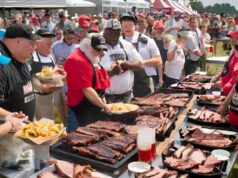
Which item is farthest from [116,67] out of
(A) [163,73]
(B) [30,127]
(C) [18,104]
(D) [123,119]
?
(A) [163,73]

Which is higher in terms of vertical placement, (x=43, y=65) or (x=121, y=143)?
(x=43, y=65)

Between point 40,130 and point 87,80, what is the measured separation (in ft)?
3.95

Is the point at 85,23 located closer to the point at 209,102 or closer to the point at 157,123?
the point at 209,102

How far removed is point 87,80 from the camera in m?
3.31

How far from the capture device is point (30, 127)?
2.22 meters

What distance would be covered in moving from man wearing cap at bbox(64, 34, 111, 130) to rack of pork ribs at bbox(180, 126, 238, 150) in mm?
847

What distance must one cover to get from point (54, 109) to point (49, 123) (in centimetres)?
236

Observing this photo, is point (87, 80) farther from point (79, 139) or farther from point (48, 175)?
point (48, 175)

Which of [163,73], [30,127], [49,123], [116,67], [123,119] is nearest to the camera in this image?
[30,127]

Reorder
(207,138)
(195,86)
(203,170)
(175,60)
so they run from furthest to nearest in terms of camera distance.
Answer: (175,60), (195,86), (207,138), (203,170)

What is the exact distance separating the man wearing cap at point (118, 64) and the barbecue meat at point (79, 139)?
57.5 inches

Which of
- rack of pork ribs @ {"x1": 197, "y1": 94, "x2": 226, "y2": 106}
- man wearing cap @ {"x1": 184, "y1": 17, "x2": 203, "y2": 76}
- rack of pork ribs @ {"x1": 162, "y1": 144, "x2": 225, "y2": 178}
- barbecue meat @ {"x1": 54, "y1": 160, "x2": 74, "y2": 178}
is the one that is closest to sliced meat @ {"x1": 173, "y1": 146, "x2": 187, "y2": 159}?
rack of pork ribs @ {"x1": 162, "y1": 144, "x2": 225, "y2": 178}

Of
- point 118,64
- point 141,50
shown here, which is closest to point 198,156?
point 118,64

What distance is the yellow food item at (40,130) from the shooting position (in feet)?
7.08
